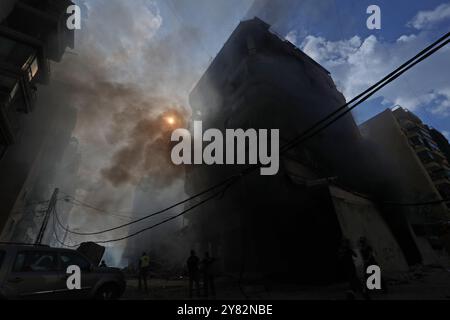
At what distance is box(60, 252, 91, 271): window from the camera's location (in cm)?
550

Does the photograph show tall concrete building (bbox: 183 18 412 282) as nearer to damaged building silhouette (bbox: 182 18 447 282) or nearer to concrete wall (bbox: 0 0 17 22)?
damaged building silhouette (bbox: 182 18 447 282)

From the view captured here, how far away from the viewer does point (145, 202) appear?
53.8 metres

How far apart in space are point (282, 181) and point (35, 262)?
11691 millimetres

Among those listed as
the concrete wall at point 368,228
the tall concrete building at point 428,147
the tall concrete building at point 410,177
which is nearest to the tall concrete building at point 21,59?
the concrete wall at point 368,228

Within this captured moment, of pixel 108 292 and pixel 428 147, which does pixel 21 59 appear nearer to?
pixel 108 292

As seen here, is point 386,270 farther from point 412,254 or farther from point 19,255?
point 19,255

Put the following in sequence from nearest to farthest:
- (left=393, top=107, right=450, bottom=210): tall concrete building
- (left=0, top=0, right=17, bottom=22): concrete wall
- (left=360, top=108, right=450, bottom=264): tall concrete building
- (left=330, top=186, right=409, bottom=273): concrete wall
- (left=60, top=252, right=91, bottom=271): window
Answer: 1. (left=60, top=252, right=91, bottom=271): window
2. (left=330, top=186, right=409, bottom=273): concrete wall
3. (left=0, top=0, right=17, bottom=22): concrete wall
4. (left=360, top=108, right=450, bottom=264): tall concrete building
5. (left=393, top=107, right=450, bottom=210): tall concrete building

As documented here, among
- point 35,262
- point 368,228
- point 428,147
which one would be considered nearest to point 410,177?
point 428,147

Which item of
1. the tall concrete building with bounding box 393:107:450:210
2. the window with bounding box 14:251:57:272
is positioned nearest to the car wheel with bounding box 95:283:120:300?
the window with bounding box 14:251:57:272

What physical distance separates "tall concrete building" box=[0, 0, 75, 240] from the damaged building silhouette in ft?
50.1

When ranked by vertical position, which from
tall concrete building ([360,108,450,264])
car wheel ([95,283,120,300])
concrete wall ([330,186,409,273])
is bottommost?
car wheel ([95,283,120,300])

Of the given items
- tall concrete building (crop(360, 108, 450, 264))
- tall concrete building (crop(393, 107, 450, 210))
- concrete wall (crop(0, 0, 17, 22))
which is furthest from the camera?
tall concrete building (crop(393, 107, 450, 210))

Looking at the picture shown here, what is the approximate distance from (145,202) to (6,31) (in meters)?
45.1
